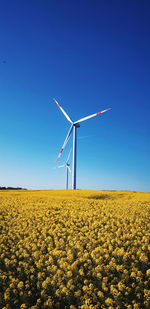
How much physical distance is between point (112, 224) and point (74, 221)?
2.90m

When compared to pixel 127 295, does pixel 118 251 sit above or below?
above

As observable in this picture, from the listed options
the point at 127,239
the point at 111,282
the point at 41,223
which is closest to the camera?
the point at 111,282

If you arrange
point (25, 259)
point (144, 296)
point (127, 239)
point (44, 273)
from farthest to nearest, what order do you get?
point (127, 239) → point (25, 259) → point (44, 273) → point (144, 296)

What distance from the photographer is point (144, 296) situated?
6.04m

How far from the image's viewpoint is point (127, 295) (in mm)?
6211

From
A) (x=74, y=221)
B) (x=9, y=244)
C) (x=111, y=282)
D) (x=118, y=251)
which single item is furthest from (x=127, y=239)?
(x=9, y=244)

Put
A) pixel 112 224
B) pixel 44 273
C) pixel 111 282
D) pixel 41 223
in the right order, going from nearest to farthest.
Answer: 1. pixel 111 282
2. pixel 44 273
3. pixel 112 224
4. pixel 41 223

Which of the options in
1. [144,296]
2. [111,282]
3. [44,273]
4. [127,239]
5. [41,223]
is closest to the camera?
[144,296]

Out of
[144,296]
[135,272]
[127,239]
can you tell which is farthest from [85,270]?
[127,239]

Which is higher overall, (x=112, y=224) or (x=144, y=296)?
(x=112, y=224)

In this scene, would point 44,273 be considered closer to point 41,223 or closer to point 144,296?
point 144,296

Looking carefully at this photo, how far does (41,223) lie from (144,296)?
9.13 metres

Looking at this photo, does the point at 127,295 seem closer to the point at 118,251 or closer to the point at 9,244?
the point at 118,251

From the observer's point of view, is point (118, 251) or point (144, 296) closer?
point (144, 296)
